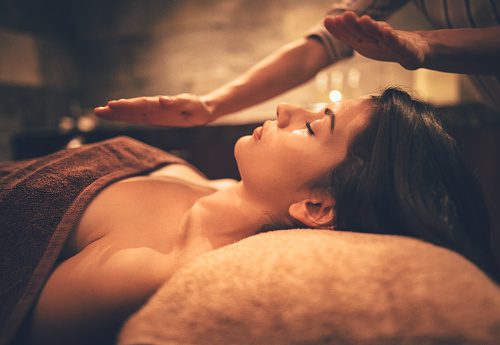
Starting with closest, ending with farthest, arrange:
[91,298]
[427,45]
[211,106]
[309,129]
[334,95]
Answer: [91,298] → [427,45] → [309,129] → [211,106] → [334,95]

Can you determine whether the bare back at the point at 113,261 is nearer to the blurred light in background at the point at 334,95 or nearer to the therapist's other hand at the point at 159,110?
the therapist's other hand at the point at 159,110

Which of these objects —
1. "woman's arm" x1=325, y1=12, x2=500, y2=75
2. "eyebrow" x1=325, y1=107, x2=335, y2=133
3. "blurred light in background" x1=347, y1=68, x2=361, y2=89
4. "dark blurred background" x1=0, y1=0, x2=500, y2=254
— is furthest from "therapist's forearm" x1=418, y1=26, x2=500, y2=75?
"blurred light in background" x1=347, y1=68, x2=361, y2=89

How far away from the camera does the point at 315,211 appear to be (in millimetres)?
907

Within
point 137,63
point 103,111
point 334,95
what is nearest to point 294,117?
point 103,111

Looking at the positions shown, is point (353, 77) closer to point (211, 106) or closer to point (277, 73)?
point (277, 73)

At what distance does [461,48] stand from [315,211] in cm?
47

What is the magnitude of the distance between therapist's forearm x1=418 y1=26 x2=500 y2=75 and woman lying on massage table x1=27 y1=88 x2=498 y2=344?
0.39 feet

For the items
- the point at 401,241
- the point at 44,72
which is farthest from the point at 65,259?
the point at 44,72

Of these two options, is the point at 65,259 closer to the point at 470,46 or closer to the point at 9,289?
the point at 9,289

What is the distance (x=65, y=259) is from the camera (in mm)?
849

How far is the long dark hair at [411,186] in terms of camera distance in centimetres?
73

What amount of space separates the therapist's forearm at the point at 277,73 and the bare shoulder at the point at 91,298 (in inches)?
25.2

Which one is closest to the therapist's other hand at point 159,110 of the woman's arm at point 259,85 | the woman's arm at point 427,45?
the woman's arm at point 259,85

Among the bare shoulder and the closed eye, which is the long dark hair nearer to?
the closed eye
